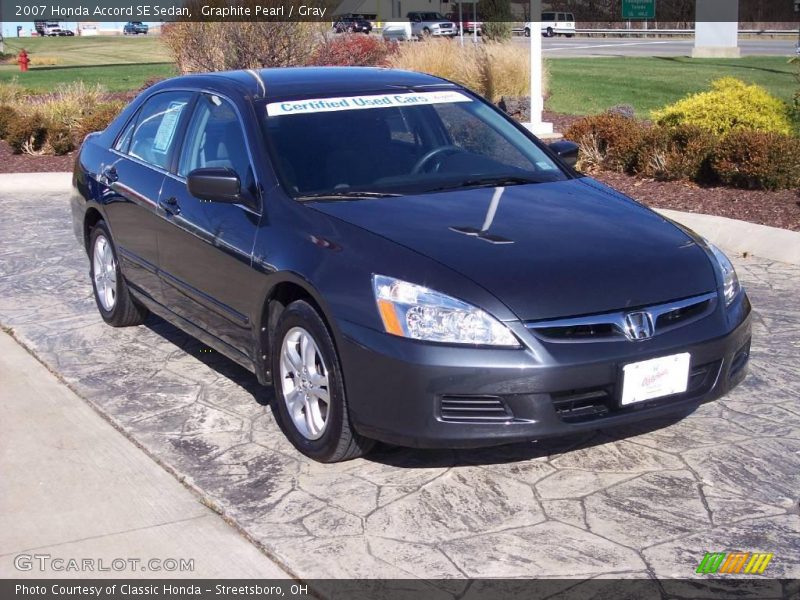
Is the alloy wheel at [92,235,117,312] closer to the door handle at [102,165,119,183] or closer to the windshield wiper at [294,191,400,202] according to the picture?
the door handle at [102,165,119,183]

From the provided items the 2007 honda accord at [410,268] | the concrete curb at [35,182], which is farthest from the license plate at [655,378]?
the concrete curb at [35,182]

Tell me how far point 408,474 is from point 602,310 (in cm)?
115

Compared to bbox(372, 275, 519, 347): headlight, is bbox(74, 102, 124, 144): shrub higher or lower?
lower

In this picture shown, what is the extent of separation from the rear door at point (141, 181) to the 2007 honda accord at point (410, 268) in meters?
0.02

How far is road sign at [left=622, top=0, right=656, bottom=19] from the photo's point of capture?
59.7 meters

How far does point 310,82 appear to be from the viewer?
5953 mm

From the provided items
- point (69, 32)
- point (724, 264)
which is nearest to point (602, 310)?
point (724, 264)

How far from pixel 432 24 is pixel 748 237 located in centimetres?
5658

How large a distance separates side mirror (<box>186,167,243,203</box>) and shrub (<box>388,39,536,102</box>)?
1353 centimetres

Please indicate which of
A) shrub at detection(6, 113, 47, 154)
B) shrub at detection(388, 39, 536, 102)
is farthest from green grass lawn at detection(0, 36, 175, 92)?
shrub at detection(6, 113, 47, 154)

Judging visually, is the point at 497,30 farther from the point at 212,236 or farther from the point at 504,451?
the point at 504,451

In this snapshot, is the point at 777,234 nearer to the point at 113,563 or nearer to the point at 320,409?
the point at 320,409

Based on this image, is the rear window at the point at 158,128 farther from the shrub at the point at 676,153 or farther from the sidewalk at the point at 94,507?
the shrub at the point at 676,153

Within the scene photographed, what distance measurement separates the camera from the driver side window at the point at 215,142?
18.0 ft
